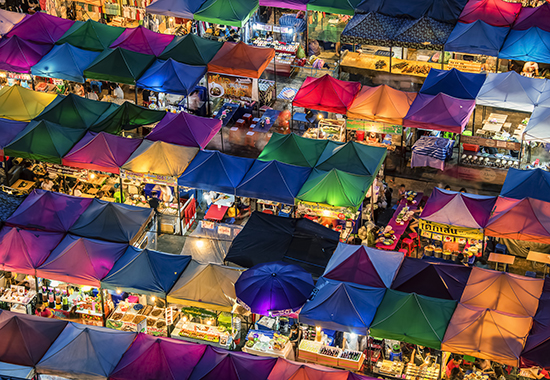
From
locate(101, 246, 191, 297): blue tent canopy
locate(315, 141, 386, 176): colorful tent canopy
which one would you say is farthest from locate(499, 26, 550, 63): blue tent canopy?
locate(101, 246, 191, 297): blue tent canopy

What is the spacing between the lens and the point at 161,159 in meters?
30.5

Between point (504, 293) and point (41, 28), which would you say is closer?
point (504, 293)

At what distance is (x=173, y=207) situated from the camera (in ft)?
101

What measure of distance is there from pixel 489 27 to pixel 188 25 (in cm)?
1407

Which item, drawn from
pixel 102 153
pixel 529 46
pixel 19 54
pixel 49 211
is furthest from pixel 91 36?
pixel 529 46

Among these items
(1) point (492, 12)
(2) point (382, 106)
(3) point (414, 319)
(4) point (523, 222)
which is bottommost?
(3) point (414, 319)

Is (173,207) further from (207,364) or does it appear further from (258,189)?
(207,364)

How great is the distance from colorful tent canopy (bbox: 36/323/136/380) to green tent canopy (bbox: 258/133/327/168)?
947cm

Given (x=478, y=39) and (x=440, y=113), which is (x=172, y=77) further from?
(x=478, y=39)

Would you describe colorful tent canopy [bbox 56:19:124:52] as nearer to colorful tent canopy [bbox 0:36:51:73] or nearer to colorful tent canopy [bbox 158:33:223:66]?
colorful tent canopy [bbox 0:36:51:73]

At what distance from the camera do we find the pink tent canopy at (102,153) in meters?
30.7

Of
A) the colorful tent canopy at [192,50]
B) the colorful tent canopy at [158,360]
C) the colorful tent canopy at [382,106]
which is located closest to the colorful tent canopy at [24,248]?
the colorful tent canopy at [158,360]

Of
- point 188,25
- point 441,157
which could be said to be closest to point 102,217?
point 441,157

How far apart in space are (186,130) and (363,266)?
969 centimetres
